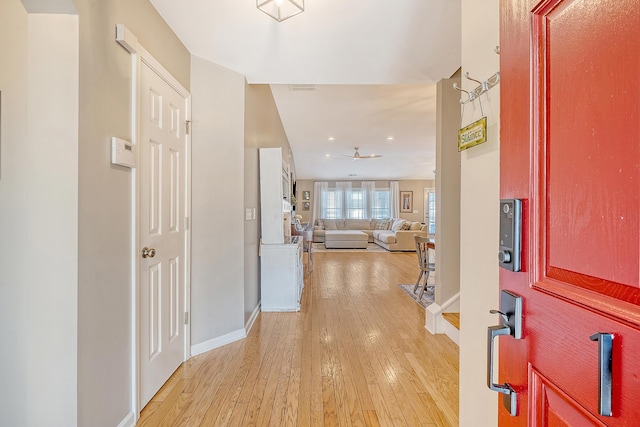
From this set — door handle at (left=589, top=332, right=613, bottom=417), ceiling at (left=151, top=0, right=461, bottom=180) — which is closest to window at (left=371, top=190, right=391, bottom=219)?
ceiling at (left=151, top=0, right=461, bottom=180)

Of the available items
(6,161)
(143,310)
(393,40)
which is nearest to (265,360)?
(143,310)

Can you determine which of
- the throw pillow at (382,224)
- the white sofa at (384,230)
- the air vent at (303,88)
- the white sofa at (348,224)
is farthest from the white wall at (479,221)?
the white sofa at (348,224)

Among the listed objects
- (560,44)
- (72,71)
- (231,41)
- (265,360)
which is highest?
(231,41)

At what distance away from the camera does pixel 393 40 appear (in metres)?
2.23

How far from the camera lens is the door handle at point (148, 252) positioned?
175cm

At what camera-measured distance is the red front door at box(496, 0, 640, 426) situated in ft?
1.42

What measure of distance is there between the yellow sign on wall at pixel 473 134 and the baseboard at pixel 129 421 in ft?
6.78

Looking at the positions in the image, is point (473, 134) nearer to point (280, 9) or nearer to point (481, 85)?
point (481, 85)

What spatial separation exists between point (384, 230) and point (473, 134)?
939 cm

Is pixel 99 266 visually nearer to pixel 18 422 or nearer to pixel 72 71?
pixel 18 422

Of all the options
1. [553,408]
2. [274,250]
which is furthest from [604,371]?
[274,250]

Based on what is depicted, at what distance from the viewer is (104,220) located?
1.42 meters

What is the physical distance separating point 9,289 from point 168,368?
113cm

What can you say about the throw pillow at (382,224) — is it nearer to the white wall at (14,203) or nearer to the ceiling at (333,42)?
the ceiling at (333,42)
